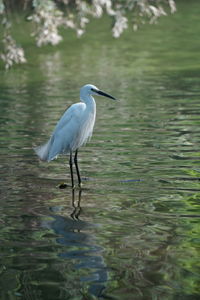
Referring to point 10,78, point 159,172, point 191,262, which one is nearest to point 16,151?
point 159,172

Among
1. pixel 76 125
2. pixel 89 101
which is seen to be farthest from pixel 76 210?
pixel 89 101

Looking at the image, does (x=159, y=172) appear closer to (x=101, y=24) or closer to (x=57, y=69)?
(x=57, y=69)

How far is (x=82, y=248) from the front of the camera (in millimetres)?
6992

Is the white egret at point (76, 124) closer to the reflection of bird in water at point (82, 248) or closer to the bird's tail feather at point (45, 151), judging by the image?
the bird's tail feather at point (45, 151)

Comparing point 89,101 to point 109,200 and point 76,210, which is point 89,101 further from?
point 76,210

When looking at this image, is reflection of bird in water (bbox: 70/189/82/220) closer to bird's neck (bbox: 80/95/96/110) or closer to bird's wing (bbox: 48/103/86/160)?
bird's wing (bbox: 48/103/86/160)

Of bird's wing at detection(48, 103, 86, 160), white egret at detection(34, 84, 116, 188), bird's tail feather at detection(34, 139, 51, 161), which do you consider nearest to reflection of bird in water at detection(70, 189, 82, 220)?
white egret at detection(34, 84, 116, 188)

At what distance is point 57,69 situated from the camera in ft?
79.2

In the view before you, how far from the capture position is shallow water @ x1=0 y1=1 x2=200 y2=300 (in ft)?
20.5

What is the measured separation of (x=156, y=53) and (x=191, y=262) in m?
21.2

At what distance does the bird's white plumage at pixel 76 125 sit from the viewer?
9.77 m

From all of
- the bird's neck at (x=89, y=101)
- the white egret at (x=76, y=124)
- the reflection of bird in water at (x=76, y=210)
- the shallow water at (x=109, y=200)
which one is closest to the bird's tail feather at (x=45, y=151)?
the white egret at (x=76, y=124)

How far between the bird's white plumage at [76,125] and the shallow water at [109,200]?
47 centimetres

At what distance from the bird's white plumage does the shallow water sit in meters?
0.47
